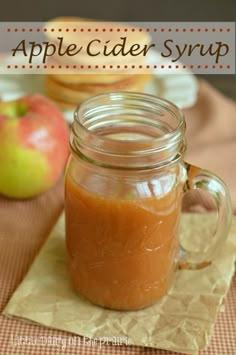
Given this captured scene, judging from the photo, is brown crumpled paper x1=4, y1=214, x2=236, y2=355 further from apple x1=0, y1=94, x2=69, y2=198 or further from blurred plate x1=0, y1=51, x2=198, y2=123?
blurred plate x1=0, y1=51, x2=198, y2=123

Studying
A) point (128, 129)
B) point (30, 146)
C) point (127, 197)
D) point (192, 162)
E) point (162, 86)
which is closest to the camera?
point (127, 197)

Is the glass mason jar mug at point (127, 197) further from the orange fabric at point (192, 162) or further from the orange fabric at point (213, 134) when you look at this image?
the orange fabric at point (213, 134)

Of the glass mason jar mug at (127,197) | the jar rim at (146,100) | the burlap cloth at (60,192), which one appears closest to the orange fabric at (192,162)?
the burlap cloth at (60,192)

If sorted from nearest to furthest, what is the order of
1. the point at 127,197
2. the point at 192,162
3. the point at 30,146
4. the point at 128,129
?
the point at 127,197, the point at 128,129, the point at 30,146, the point at 192,162

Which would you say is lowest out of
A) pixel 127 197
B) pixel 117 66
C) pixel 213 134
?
pixel 213 134

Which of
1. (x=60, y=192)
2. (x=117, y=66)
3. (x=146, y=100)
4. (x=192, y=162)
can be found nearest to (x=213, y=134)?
(x=192, y=162)

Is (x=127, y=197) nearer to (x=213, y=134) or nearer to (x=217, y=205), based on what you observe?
(x=217, y=205)

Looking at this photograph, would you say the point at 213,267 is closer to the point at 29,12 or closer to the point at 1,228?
the point at 1,228
